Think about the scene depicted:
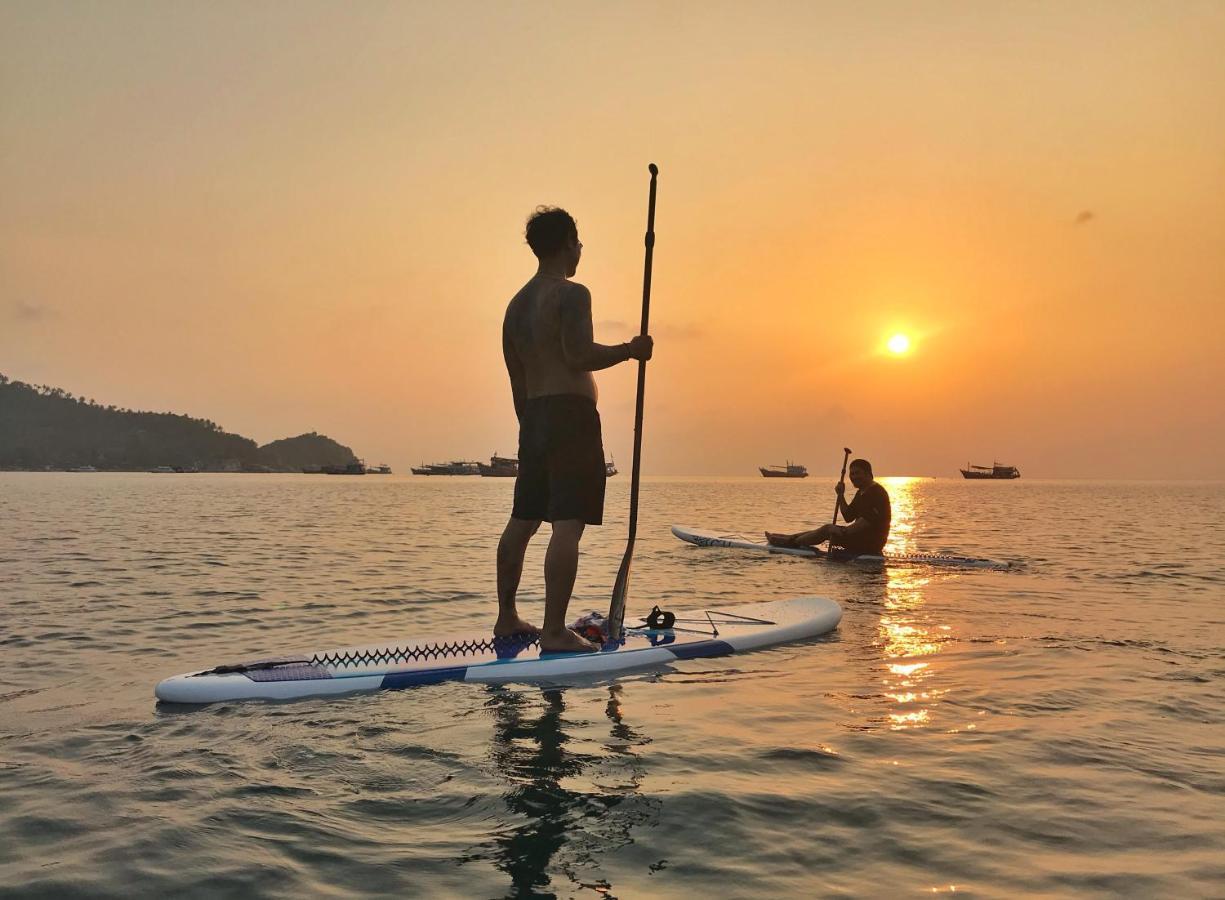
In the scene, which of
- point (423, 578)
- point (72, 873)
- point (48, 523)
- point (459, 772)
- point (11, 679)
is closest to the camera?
point (72, 873)

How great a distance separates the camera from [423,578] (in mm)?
13578

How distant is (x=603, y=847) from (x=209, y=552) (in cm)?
1639

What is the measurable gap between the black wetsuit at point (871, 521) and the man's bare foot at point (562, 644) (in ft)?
31.4

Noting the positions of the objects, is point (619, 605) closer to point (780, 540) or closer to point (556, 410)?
point (556, 410)

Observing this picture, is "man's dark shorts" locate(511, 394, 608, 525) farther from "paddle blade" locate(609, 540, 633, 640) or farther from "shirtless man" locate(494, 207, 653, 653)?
"paddle blade" locate(609, 540, 633, 640)

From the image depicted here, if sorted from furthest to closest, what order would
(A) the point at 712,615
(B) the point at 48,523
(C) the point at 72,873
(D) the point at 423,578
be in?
(B) the point at 48,523 < (D) the point at 423,578 < (A) the point at 712,615 < (C) the point at 72,873

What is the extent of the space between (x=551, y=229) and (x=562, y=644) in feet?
9.56

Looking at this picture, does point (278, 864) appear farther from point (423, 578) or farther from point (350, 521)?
point (350, 521)

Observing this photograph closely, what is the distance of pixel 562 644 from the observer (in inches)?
252

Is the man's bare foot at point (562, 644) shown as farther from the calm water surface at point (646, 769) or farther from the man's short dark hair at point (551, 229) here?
the man's short dark hair at point (551, 229)

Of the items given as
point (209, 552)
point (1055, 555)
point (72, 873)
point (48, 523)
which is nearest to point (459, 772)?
point (72, 873)

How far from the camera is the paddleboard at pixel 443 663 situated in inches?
217

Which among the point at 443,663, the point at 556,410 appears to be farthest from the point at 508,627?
the point at 556,410

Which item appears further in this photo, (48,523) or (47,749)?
(48,523)
